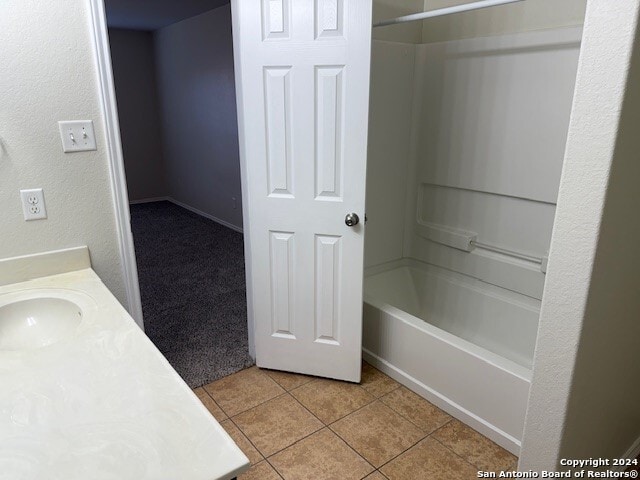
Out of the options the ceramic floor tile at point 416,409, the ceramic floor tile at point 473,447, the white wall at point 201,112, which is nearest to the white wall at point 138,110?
the white wall at point 201,112

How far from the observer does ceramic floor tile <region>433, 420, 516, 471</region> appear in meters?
1.88

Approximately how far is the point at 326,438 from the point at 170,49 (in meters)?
5.37

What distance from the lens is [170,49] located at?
5836 millimetres

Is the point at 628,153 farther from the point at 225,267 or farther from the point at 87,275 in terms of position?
the point at 225,267

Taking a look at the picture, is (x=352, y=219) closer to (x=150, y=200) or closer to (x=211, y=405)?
(x=211, y=405)

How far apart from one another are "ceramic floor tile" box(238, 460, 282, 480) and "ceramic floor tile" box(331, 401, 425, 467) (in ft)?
1.15

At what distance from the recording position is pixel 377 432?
2.06 m

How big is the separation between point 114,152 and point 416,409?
5.74ft

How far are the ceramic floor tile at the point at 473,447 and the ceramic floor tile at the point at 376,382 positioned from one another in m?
0.36

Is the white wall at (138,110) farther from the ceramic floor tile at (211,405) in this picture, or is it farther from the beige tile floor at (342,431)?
the beige tile floor at (342,431)

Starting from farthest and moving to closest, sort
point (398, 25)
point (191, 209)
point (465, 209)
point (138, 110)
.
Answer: point (138, 110) < point (191, 209) < point (465, 209) < point (398, 25)

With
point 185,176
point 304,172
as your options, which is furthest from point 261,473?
point 185,176

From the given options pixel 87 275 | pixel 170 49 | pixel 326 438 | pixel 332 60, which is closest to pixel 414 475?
pixel 326 438

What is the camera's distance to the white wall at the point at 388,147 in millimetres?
2588
